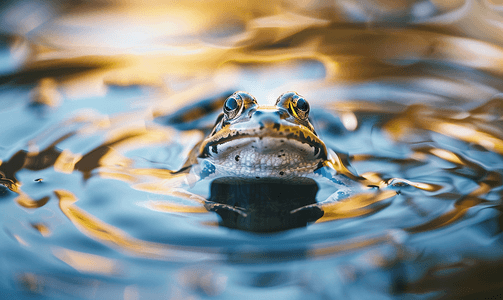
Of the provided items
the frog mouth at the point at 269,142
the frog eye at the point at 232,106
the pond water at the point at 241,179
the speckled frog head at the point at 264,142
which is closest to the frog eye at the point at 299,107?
the speckled frog head at the point at 264,142

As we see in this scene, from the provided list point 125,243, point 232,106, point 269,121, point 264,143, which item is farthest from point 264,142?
point 125,243

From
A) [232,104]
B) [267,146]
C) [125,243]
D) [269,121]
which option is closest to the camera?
[125,243]

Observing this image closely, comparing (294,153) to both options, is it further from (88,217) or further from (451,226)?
(88,217)

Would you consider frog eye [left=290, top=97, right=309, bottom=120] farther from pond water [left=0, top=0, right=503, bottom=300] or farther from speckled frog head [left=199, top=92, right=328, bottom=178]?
pond water [left=0, top=0, right=503, bottom=300]

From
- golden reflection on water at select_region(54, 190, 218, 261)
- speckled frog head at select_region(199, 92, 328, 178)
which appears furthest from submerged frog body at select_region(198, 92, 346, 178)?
golden reflection on water at select_region(54, 190, 218, 261)

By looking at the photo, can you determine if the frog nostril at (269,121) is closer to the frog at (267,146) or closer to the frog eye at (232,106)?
the frog at (267,146)

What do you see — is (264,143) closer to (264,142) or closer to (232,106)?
(264,142)

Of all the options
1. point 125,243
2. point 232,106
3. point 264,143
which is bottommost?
point 125,243
